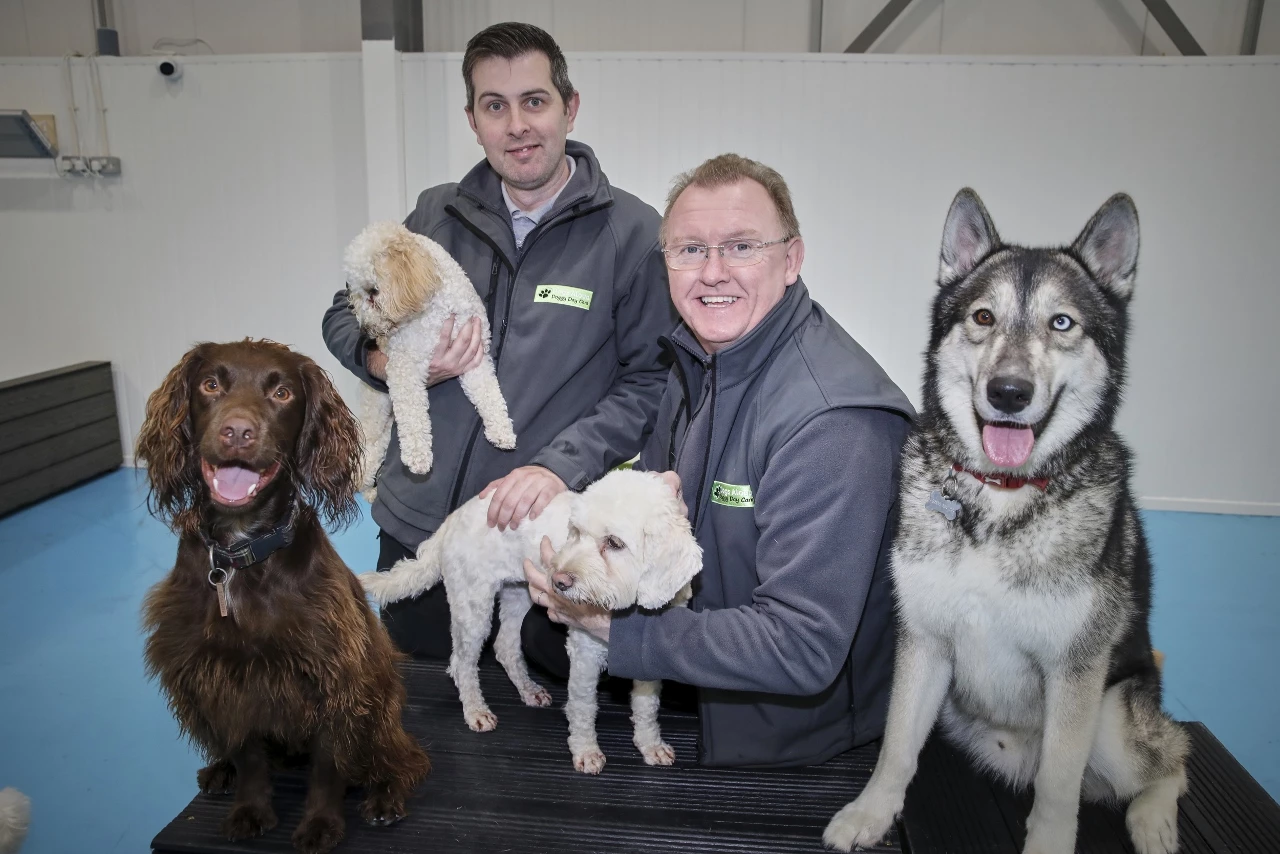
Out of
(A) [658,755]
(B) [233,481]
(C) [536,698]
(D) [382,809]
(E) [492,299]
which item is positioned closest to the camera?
(B) [233,481]

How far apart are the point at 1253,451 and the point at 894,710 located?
555cm

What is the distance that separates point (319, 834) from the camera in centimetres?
179

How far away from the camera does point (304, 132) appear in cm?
596

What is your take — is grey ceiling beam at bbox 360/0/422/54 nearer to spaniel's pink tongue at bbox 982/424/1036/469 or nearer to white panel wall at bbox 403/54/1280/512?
white panel wall at bbox 403/54/1280/512

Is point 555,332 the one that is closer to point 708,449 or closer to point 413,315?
point 413,315

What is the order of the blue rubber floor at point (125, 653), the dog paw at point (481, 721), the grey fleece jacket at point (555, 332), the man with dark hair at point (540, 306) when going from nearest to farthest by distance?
the dog paw at point (481, 721)
the man with dark hair at point (540, 306)
the grey fleece jacket at point (555, 332)
the blue rubber floor at point (125, 653)

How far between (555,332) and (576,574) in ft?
3.38

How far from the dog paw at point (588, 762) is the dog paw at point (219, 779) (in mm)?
838

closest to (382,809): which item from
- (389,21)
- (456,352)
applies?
(456,352)

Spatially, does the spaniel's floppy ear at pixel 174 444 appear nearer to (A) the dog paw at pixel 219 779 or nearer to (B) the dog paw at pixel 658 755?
(A) the dog paw at pixel 219 779

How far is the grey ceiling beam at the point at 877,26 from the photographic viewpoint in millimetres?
5648

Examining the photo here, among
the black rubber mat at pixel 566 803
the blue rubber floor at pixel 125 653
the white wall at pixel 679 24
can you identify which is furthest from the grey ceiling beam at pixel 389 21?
the black rubber mat at pixel 566 803

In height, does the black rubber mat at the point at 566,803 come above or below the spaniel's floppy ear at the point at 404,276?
below

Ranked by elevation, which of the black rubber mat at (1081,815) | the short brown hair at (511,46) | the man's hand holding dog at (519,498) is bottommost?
the black rubber mat at (1081,815)
